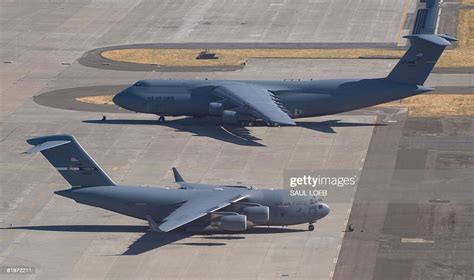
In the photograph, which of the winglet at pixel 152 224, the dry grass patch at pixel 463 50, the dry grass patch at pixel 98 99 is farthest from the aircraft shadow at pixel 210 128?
the dry grass patch at pixel 463 50

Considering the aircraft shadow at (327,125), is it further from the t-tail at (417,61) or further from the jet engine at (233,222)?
the jet engine at (233,222)

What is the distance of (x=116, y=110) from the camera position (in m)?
120

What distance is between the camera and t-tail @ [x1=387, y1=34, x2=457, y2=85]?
371 ft

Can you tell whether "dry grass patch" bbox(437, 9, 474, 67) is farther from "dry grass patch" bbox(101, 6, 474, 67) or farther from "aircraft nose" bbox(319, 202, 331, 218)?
"aircraft nose" bbox(319, 202, 331, 218)

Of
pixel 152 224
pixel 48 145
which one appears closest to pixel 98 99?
pixel 48 145

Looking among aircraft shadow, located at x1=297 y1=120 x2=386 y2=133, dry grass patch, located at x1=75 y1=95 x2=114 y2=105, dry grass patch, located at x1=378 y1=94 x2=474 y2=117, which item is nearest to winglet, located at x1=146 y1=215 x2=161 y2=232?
aircraft shadow, located at x1=297 y1=120 x2=386 y2=133

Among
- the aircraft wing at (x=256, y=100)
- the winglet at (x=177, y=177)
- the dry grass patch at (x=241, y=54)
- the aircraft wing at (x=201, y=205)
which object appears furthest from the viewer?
the dry grass patch at (x=241, y=54)

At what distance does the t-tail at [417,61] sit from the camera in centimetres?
11319

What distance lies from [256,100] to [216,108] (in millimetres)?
4056

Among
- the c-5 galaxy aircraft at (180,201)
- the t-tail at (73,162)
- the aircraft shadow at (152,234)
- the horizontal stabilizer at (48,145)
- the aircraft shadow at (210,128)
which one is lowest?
the aircraft shadow at (210,128)

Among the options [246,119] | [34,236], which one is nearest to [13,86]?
[246,119]

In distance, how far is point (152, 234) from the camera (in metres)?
84.8

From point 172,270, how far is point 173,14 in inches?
3623

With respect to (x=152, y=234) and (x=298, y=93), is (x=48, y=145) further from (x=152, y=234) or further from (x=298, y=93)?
(x=298, y=93)
